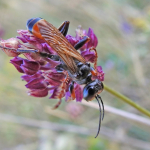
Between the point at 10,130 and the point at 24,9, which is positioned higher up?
the point at 24,9

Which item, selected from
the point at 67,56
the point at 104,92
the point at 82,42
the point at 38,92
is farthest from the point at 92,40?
the point at 104,92

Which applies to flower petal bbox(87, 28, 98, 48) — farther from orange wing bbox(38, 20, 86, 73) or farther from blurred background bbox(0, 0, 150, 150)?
blurred background bbox(0, 0, 150, 150)

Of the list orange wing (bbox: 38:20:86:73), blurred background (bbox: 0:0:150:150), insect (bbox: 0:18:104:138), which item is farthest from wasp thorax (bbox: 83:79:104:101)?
blurred background (bbox: 0:0:150:150)

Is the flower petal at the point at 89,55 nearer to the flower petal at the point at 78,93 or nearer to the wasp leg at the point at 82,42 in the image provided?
the wasp leg at the point at 82,42

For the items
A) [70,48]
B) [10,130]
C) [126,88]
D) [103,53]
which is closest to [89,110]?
[126,88]

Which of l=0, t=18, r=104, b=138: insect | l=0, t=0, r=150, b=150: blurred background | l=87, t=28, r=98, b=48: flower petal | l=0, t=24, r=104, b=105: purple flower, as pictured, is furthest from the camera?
l=0, t=0, r=150, b=150: blurred background

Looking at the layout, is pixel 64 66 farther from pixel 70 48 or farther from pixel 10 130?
pixel 10 130
